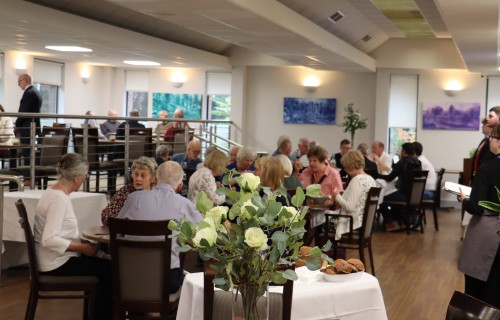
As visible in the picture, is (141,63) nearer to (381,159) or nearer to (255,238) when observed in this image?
(381,159)

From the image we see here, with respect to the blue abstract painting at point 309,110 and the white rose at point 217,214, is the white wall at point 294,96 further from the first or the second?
the white rose at point 217,214

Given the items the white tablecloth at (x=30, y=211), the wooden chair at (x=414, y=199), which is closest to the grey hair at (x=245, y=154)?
the white tablecloth at (x=30, y=211)

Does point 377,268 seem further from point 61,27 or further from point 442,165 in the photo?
point 442,165

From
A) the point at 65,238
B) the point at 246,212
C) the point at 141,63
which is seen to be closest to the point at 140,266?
the point at 65,238

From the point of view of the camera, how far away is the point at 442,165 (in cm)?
1680

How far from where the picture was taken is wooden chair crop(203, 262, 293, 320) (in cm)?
335

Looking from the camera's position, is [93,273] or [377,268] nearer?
[93,273]

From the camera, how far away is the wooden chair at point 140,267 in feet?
15.9

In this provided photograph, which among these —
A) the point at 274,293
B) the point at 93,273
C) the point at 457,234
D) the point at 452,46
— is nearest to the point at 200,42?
the point at 452,46

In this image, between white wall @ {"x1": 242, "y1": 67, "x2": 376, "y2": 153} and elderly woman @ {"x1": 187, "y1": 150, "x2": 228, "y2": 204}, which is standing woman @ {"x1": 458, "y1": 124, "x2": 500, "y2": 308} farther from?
white wall @ {"x1": 242, "y1": 67, "x2": 376, "y2": 153}

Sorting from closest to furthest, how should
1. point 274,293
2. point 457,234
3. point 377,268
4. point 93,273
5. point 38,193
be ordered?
1. point 274,293
2. point 93,273
3. point 38,193
4. point 377,268
5. point 457,234

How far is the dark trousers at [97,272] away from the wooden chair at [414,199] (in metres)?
7.10

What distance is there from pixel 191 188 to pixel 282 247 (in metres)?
5.21

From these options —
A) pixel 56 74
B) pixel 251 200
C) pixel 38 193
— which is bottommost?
pixel 38 193
